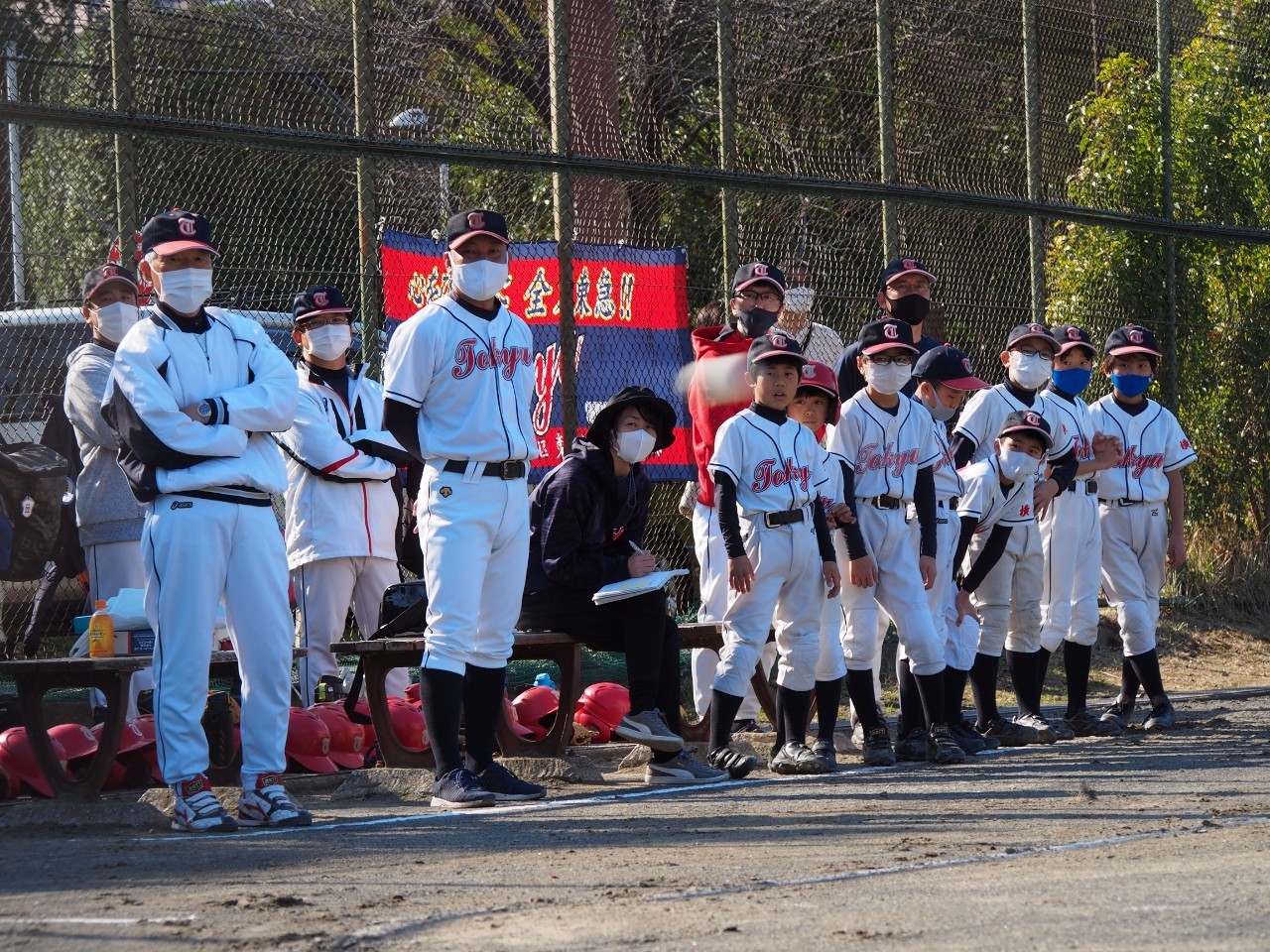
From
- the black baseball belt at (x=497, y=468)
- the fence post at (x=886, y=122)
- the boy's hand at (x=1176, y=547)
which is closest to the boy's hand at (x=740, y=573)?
the black baseball belt at (x=497, y=468)

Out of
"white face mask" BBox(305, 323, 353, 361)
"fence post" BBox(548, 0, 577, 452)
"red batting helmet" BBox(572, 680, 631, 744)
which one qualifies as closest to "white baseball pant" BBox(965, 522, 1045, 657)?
"red batting helmet" BBox(572, 680, 631, 744)

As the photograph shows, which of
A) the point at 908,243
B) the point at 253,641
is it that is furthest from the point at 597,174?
the point at 253,641

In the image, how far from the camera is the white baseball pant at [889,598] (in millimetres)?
7703

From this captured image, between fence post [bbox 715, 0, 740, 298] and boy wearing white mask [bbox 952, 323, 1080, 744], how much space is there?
1768mm

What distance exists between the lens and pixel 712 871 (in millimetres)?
4805

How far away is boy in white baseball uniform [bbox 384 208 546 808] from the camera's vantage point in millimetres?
6461

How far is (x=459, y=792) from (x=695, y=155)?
5422 millimetres

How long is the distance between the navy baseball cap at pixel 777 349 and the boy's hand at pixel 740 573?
2.86 feet

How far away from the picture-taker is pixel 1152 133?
13203 mm

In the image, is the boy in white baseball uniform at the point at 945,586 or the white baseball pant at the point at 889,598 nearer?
the white baseball pant at the point at 889,598

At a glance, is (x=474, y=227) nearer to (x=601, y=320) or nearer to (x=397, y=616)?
(x=397, y=616)

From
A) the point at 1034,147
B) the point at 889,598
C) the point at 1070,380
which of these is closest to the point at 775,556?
the point at 889,598

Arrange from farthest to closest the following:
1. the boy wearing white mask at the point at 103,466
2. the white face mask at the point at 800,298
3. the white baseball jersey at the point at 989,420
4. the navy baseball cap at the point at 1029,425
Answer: the white face mask at the point at 800,298
the white baseball jersey at the point at 989,420
the navy baseball cap at the point at 1029,425
the boy wearing white mask at the point at 103,466

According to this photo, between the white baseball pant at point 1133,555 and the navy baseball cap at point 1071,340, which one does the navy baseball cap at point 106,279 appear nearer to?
the navy baseball cap at point 1071,340
